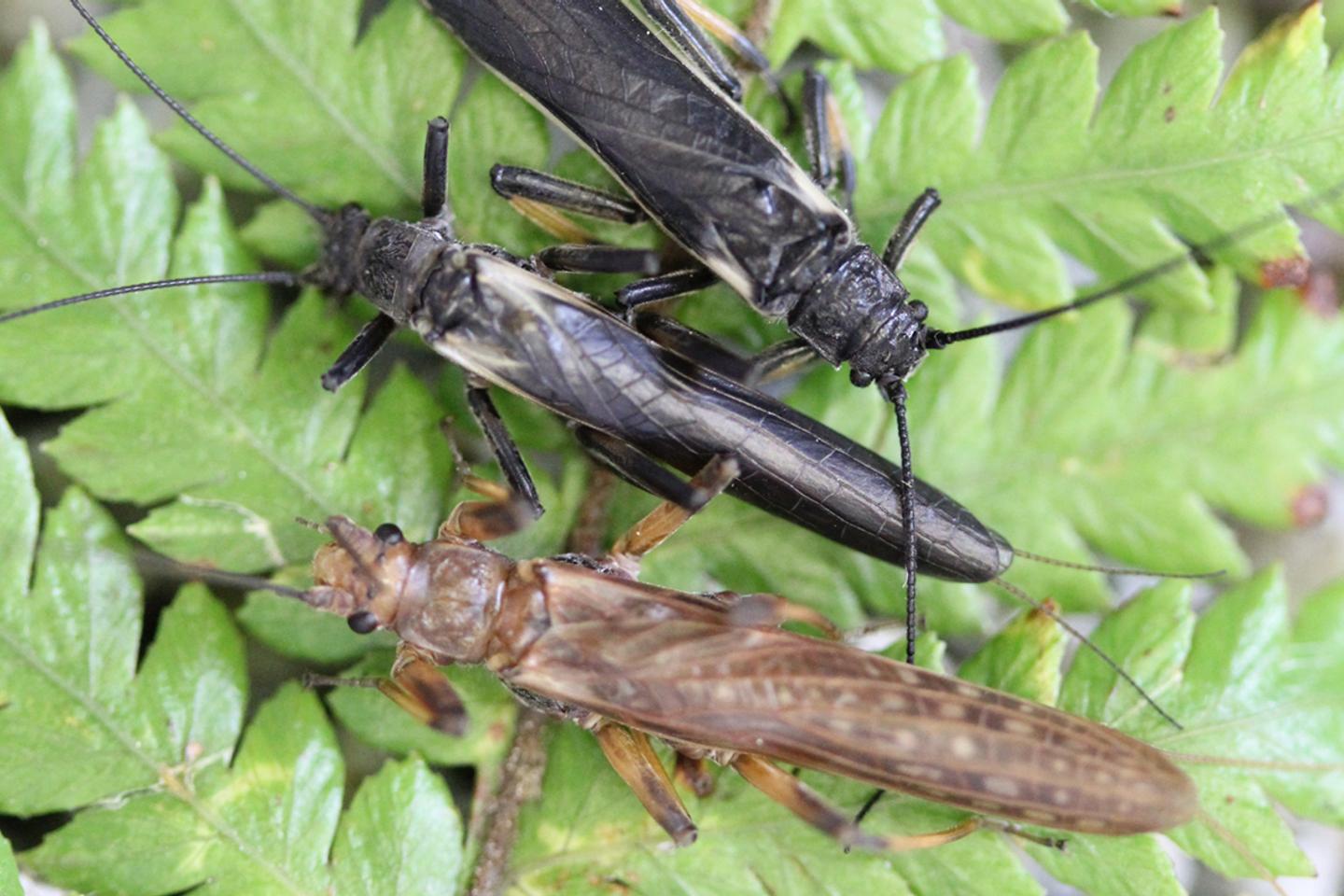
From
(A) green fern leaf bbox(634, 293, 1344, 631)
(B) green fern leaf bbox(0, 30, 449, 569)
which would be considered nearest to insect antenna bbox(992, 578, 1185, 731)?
(A) green fern leaf bbox(634, 293, 1344, 631)

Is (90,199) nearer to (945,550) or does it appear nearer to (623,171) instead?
(623,171)

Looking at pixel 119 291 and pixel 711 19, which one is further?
pixel 711 19

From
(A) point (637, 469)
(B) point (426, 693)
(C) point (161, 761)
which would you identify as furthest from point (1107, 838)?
(C) point (161, 761)

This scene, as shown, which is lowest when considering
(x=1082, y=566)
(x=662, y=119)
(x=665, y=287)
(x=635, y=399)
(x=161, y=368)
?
(x=1082, y=566)

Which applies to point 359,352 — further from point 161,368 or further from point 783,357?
point 783,357

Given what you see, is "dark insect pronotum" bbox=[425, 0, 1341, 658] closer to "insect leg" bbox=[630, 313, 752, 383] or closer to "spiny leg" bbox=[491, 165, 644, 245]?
"spiny leg" bbox=[491, 165, 644, 245]

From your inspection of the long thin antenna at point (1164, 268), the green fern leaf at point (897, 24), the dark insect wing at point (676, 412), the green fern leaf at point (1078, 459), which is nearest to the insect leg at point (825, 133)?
the green fern leaf at point (897, 24)

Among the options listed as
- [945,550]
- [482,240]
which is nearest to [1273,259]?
[945,550]
